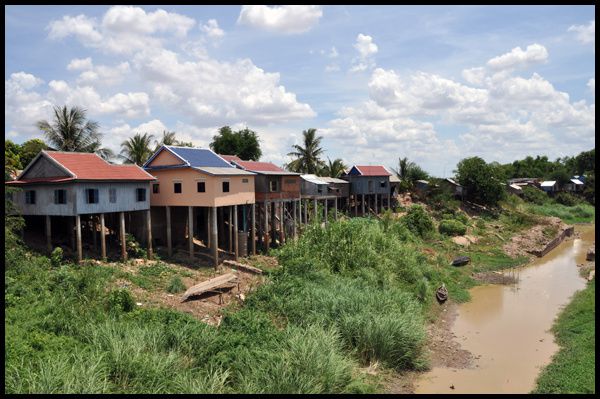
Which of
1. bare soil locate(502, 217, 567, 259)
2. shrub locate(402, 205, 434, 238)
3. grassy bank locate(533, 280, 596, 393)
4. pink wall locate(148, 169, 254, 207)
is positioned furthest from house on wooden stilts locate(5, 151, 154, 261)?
bare soil locate(502, 217, 567, 259)

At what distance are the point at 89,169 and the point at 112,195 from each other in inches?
61.4

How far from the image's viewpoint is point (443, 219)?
4206cm

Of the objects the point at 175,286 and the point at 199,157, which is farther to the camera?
the point at 199,157

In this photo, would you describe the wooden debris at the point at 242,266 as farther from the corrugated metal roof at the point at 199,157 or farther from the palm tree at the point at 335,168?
the palm tree at the point at 335,168

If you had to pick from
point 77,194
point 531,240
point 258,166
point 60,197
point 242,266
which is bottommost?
point 531,240

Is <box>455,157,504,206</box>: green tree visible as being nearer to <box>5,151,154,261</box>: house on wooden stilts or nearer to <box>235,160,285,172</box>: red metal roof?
<box>235,160,285,172</box>: red metal roof

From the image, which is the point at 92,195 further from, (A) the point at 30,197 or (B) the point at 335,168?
(B) the point at 335,168

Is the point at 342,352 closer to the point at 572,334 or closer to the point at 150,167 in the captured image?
the point at 572,334

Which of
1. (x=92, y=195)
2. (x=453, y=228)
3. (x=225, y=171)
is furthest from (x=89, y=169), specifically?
(x=453, y=228)

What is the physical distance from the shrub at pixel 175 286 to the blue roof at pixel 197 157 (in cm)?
748

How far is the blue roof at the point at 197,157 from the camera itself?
83.5ft

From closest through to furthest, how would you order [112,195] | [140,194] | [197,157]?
[112,195]
[140,194]
[197,157]

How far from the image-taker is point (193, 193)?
2480cm

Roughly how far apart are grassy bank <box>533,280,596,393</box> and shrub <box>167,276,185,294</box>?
43.0 feet
